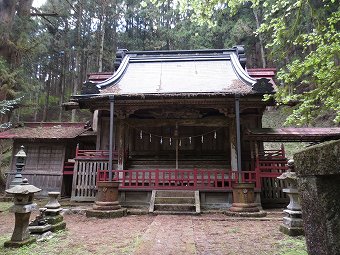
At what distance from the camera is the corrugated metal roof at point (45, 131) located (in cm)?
1316

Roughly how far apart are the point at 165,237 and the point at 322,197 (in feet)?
14.3

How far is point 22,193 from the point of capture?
529 centimetres

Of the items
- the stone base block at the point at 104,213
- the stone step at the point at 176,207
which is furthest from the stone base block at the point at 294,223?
the stone base block at the point at 104,213

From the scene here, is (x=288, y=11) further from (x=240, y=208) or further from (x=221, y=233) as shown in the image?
(x=240, y=208)

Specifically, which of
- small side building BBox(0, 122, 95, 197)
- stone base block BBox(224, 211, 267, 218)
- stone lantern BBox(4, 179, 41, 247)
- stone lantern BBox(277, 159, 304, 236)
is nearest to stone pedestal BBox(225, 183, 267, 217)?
stone base block BBox(224, 211, 267, 218)

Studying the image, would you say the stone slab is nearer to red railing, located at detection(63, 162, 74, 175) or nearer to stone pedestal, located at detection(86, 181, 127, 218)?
stone pedestal, located at detection(86, 181, 127, 218)

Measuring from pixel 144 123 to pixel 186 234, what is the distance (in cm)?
610

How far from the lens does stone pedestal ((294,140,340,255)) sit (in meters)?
1.82

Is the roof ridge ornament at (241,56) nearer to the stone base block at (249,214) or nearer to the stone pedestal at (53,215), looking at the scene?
the stone base block at (249,214)

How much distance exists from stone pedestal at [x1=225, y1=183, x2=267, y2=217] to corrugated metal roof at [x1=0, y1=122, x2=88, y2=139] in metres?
8.12

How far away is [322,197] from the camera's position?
1.92 metres

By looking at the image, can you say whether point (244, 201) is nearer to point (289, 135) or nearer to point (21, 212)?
point (289, 135)

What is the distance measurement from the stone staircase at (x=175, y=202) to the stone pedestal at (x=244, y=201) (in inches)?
46.2

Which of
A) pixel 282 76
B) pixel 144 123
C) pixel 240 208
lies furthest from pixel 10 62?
pixel 282 76
